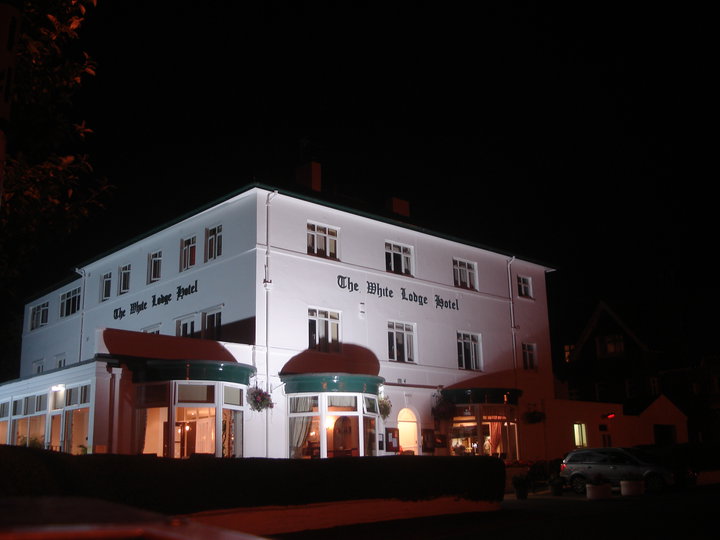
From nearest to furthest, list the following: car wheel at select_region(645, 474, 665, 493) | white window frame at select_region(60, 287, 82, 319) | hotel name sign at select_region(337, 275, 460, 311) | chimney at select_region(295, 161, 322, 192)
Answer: car wheel at select_region(645, 474, 665, 493) → hotel name sign at select_region(337, 275, 460, 311) → chimney at select_region(295, 161, 322, 192) → white window frame at select_region(60, 287, 82, 319)

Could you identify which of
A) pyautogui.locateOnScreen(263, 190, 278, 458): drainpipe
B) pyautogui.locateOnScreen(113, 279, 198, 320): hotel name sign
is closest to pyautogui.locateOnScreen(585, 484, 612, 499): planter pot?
pyautogui.locateOnScreen(263, 190, 278, 458): drainpipe

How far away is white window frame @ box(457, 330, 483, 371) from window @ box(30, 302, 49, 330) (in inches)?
800

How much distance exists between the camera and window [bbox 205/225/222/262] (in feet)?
85.1

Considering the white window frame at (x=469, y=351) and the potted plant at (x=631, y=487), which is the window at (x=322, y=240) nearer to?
the white window frame at (x=469, y=351)

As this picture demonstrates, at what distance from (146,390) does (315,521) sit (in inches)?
342

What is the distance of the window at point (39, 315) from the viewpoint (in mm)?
36688

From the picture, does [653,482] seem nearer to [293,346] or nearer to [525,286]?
[525,286]

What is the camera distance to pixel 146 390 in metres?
21.5

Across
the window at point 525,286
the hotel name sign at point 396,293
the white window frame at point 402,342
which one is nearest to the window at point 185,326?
Result: the hotel name sign at point 396,293

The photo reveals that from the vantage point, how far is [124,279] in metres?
30.1

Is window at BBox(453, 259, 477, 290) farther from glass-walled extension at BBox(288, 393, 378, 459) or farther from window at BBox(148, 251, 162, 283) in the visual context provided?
window at BBox(148, 251, 162, 283)

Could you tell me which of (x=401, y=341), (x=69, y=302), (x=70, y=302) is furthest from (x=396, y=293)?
(x=69, y=302)

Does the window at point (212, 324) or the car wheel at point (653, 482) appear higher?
the window at point (212, 324)

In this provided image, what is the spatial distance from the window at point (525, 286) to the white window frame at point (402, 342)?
796 cm
